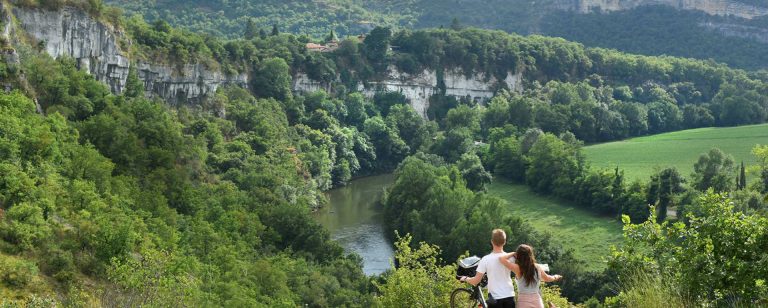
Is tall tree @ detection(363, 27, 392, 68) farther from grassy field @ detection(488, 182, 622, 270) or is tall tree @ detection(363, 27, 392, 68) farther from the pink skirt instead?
the pink skirt

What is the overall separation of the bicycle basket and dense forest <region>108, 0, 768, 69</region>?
13433 cm

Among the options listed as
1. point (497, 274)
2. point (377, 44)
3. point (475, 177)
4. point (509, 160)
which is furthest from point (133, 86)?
point (497, 274)

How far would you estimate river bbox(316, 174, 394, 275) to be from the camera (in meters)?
55.5

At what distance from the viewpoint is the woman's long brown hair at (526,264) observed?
13.3 meters

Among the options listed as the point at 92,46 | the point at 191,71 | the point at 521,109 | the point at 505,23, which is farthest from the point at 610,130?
the point at 505,23

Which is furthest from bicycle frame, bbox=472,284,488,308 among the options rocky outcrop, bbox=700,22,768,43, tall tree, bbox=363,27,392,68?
rocky outcrop, bbox=700,22,768,43

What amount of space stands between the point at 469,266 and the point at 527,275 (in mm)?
1035

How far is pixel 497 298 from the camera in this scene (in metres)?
13.7

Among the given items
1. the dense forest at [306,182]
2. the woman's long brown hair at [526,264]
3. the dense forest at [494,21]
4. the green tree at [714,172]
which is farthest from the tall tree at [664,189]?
the dense forest at [494,21]

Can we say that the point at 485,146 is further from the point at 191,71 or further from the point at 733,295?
the point at 733,295

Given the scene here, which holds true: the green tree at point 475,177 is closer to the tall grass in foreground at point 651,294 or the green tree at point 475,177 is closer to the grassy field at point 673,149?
the grassy field at point 673,149

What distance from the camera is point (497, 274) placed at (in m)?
13.6

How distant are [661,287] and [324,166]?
64293 millimetres

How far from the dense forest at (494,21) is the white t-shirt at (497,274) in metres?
135
